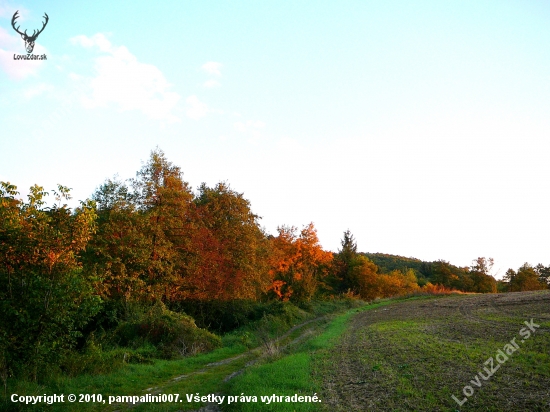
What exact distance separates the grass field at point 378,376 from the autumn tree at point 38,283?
144 centimetres

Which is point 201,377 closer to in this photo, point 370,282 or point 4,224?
point 4,224

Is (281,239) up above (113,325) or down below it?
above

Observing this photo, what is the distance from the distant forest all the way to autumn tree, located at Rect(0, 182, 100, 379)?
29 millimetres

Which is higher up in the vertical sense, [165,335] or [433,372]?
[433,372]

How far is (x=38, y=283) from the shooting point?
1078 cm

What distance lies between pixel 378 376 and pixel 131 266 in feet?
56.0

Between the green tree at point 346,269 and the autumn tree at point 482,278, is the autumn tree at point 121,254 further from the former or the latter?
the autumn tree at point 482,278

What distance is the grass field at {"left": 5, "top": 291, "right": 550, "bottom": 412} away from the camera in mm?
7707

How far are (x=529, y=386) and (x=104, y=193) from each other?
25.5 metres

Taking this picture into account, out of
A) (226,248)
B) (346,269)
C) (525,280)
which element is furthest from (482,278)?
(226,248)

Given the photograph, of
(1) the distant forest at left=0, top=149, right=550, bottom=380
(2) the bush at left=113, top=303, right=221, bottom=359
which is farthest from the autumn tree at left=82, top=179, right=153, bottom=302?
(2) the bush at left=113, top=303, right=221, bottom=359

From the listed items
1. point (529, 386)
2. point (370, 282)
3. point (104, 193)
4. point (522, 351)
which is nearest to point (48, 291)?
point (529, 386)

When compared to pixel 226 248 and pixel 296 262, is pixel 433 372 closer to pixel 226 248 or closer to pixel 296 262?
pixel 226 248

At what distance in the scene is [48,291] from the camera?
428 inches
